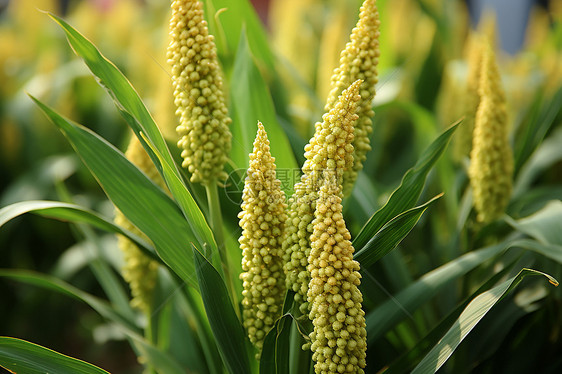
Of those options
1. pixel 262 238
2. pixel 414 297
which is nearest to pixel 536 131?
pixel 414 297

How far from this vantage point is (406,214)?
0.54 meters

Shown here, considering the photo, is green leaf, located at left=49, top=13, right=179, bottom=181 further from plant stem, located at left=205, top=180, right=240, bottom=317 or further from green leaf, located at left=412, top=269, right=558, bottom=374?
green leaf, located at left=412, top=269, right=558, bottom=374

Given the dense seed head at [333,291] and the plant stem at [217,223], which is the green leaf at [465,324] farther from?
the plant stem at [217,223]

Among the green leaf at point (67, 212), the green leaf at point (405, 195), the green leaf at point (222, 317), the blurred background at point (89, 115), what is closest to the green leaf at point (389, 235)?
the green leaf at point (405, 195)

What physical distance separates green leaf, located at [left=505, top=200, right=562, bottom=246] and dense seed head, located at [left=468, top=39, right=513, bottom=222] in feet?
0.25

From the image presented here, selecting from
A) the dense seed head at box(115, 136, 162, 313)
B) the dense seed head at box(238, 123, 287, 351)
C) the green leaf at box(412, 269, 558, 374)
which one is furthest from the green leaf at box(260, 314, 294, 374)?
the dense seed head at box(115, 136, 162, 313)

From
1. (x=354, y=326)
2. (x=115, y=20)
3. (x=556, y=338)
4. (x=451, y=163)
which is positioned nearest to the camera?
(x=354, y=326)

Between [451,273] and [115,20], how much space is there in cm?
191

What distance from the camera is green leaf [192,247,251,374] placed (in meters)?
0.54

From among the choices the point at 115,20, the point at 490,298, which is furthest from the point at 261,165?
the point at 115,20

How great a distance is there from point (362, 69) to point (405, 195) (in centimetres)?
15

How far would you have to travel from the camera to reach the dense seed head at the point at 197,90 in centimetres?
54

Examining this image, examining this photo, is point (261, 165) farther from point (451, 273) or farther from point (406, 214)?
point (451, 273)

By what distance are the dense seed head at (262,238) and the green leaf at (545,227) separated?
12.7 inches
